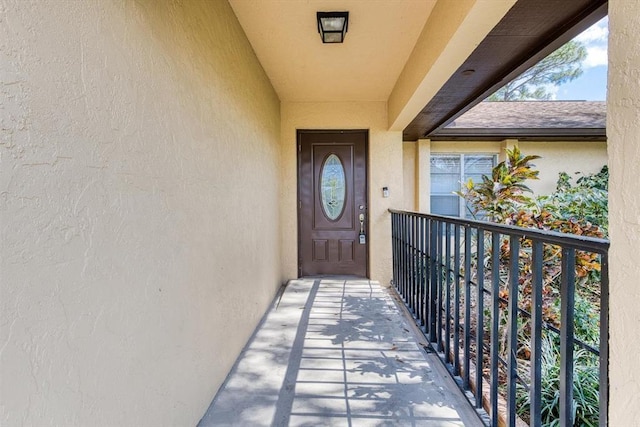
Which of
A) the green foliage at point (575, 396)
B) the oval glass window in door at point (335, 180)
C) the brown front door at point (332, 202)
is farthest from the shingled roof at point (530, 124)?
the green foliage at point (575, 396)

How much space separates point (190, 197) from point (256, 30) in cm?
179

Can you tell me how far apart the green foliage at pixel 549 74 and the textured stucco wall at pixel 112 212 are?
1054cm

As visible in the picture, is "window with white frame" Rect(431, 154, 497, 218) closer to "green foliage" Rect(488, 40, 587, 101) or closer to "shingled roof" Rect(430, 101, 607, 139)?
"shingled roof" Rect(430, 101, 607, 139)

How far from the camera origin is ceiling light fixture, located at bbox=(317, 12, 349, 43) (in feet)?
8.07

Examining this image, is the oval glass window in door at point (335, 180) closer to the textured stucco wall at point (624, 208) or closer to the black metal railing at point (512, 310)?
the black metal railing at point (512, 310)

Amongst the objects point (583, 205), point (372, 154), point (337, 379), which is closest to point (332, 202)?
point (372, 154)

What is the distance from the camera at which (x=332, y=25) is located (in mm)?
2535

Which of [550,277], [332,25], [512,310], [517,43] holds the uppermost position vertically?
[332,25]

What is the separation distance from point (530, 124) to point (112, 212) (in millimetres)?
6241

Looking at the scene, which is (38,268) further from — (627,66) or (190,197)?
(627,66)

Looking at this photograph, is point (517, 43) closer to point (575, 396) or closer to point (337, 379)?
point (575, 396)

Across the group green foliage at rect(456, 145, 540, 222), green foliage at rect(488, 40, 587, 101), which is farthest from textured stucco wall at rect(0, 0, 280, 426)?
green foliage at rect(488, 40, 587, 101)

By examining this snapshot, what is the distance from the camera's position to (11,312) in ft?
2.41

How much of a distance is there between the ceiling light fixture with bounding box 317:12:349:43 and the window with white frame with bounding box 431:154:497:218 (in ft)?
12.9
